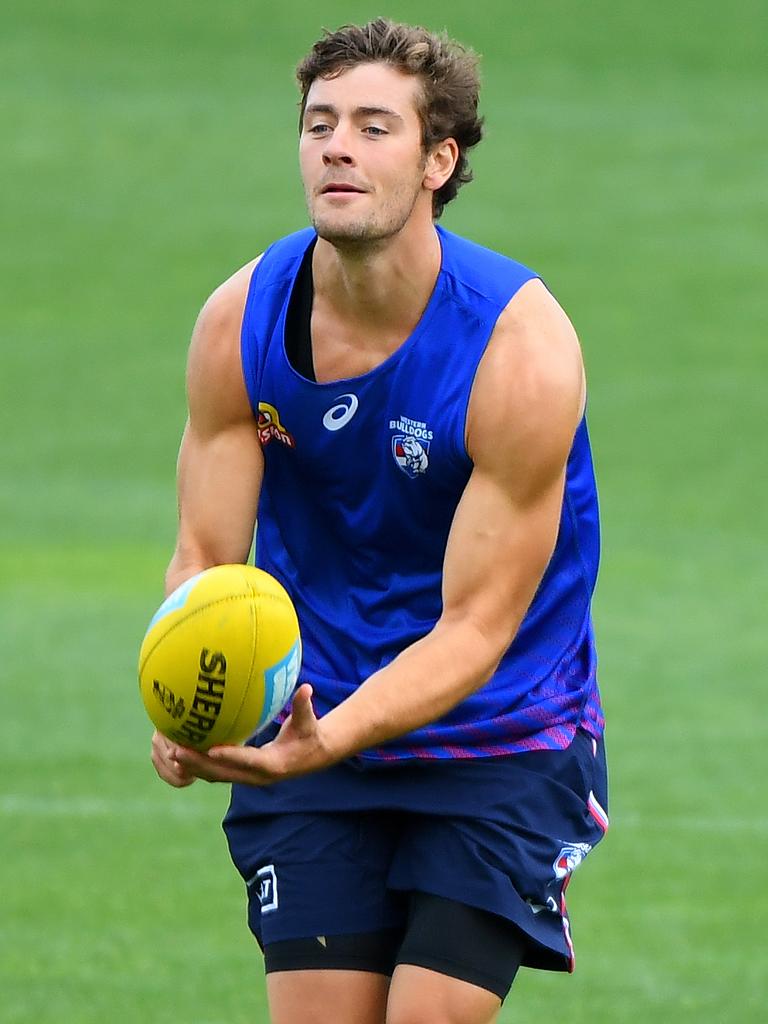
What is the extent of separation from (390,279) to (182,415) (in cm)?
1150

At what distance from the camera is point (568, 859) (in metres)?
5.05

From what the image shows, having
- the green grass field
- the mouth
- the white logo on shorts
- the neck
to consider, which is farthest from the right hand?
the green grass field

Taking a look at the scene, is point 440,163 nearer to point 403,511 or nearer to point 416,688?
point 403,511

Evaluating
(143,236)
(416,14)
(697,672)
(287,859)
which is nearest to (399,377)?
(287,859)

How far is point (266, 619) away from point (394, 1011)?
0.93m

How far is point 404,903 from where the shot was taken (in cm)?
497

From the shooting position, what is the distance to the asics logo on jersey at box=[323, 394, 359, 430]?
4.87 m

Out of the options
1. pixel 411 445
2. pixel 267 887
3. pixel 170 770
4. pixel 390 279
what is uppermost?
pixel 390 279

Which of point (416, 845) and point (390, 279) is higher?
point (390, 279)

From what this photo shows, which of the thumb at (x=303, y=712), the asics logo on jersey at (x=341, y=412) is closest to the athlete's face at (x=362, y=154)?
the asics logo on jersey at (x=341, y=412)

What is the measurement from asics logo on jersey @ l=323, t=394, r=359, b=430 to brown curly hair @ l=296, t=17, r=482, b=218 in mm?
560

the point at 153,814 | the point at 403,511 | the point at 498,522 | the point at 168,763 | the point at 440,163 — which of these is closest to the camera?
the point at 168,763

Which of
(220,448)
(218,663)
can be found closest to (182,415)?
(220,448)

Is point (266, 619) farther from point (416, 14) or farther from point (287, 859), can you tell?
point (416, 14)
